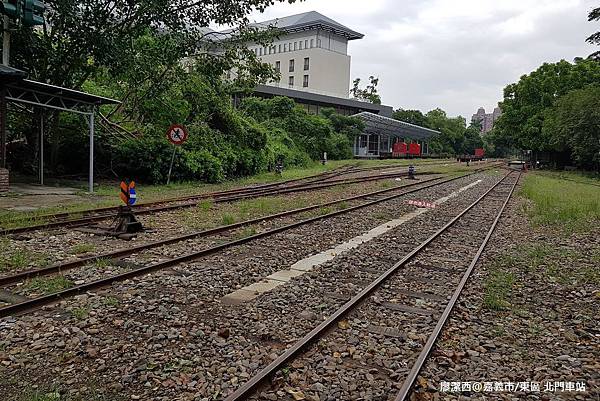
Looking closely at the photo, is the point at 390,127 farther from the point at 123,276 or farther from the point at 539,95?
the point at 123,276

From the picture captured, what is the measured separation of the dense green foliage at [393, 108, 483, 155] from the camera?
87.2 m

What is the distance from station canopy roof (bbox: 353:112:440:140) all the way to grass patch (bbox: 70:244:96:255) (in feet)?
162

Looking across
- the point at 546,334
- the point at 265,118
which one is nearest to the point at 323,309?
the point at 546,334

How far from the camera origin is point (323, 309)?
578 cm

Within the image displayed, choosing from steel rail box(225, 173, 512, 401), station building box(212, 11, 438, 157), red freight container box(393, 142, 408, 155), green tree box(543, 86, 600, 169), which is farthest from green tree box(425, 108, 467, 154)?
steel rail box(225, 173, 512, 401)

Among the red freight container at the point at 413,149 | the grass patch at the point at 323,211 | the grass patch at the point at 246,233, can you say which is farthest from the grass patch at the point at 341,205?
the red freight container at the point at 413,149

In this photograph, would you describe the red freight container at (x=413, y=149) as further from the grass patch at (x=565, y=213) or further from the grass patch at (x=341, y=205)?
the grass patch at (x=341, y=205)

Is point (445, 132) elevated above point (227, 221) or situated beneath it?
elevated above

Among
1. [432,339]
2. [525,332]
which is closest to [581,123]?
[525,332]

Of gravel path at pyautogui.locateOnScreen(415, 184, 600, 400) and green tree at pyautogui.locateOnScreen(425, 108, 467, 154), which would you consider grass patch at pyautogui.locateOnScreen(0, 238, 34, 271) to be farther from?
green tree at pyautogui.locateOnScreen(425, 108, 467, 154)

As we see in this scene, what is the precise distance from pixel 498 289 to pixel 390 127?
57.7 meters

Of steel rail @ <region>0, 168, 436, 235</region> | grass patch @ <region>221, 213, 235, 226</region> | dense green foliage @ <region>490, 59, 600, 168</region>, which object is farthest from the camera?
dense green foliage @ <region>490, 59, 600, 168</region>

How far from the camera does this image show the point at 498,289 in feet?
22.4

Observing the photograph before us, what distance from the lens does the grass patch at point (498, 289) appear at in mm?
6137
